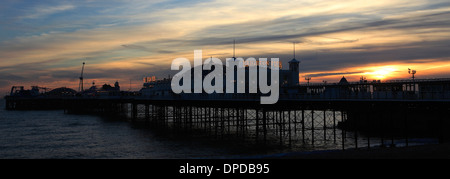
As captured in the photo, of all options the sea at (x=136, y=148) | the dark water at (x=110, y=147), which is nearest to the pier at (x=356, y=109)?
the sea at (x=136, y=148)

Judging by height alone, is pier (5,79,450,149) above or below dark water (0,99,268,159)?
above

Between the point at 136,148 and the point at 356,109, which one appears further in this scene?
the point at 136,148

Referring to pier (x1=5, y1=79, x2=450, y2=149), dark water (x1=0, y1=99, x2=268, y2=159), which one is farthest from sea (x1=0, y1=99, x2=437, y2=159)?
pier (x1=5, y1=79, x2=450, y2=149)

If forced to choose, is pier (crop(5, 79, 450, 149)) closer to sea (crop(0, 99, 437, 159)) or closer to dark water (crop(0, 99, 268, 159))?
sea (crop(0, 99, 437, 159))

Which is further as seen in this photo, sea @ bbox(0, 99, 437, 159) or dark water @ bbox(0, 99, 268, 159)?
dark water @ bbox(0, 99, 268, 159)

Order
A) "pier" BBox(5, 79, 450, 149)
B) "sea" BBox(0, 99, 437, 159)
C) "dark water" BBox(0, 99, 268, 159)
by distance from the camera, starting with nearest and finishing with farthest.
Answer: "pier" BBox(5, 79, 450, 149) → "sea" BBox(0, 99, 437, 159) → "dark water" BBox(0, 99, 268, 159)

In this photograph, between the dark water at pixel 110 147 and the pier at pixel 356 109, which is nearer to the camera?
the pier at pixel 356 109

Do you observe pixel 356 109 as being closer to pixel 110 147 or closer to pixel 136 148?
pixel 136 148

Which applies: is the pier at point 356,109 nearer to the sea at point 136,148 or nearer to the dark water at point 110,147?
the sea at point 136,148

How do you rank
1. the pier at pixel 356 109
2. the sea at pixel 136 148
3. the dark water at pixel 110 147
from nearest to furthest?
the pier at pixel 356 109 < the sea at pixel 136 148 < the dark water at pixel 110 147

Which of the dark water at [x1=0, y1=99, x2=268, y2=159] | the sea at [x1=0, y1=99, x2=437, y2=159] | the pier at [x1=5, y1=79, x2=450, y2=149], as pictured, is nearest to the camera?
the pier at [x1=5, y1=79, x2=450, y2=149]

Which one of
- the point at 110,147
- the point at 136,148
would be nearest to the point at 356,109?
the point at 136,148

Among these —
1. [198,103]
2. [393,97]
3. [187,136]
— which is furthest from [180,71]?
[393,97]
